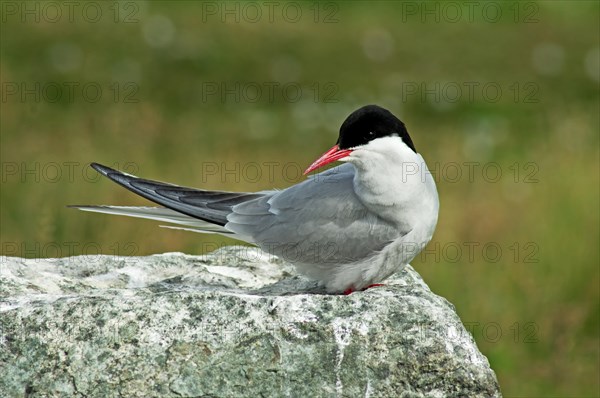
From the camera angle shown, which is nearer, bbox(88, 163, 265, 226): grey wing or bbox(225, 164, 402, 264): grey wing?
bbox(225, 164, 402, 264): grey wing

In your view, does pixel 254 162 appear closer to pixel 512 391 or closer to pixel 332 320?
pixel 512 391

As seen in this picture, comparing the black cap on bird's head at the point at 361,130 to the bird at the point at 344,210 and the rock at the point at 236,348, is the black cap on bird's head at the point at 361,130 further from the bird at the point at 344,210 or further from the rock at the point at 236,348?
the rock at the point at 236,348

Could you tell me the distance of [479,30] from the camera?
17.5 metres

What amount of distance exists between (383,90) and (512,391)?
8350mm

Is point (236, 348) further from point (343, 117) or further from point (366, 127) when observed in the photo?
point (343, 117)

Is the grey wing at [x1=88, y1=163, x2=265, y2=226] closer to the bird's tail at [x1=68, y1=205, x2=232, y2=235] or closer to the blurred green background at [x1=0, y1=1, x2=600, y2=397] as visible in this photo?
the bird's tail at [x1=68, y1=205, x2=232, y2=235]

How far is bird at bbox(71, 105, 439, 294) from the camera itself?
399 cm

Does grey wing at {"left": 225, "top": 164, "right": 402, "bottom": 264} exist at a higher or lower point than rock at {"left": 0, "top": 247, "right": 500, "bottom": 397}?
higher

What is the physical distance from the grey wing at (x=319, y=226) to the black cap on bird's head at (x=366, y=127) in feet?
1.19

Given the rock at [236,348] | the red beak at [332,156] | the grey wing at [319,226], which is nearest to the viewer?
the rock at [236,348]

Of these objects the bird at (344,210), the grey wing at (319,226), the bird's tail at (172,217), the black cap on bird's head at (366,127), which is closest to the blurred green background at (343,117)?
the bird's tail at (172,217)

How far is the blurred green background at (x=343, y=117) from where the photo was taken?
23.1ft

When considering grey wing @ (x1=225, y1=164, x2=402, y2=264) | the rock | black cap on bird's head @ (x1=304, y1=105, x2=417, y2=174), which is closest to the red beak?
black cap on bird's head @ (x1=304, y1=105, x2=417, y2=174)

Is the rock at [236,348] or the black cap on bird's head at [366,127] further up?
the black cap on bird's head at [366,127]
